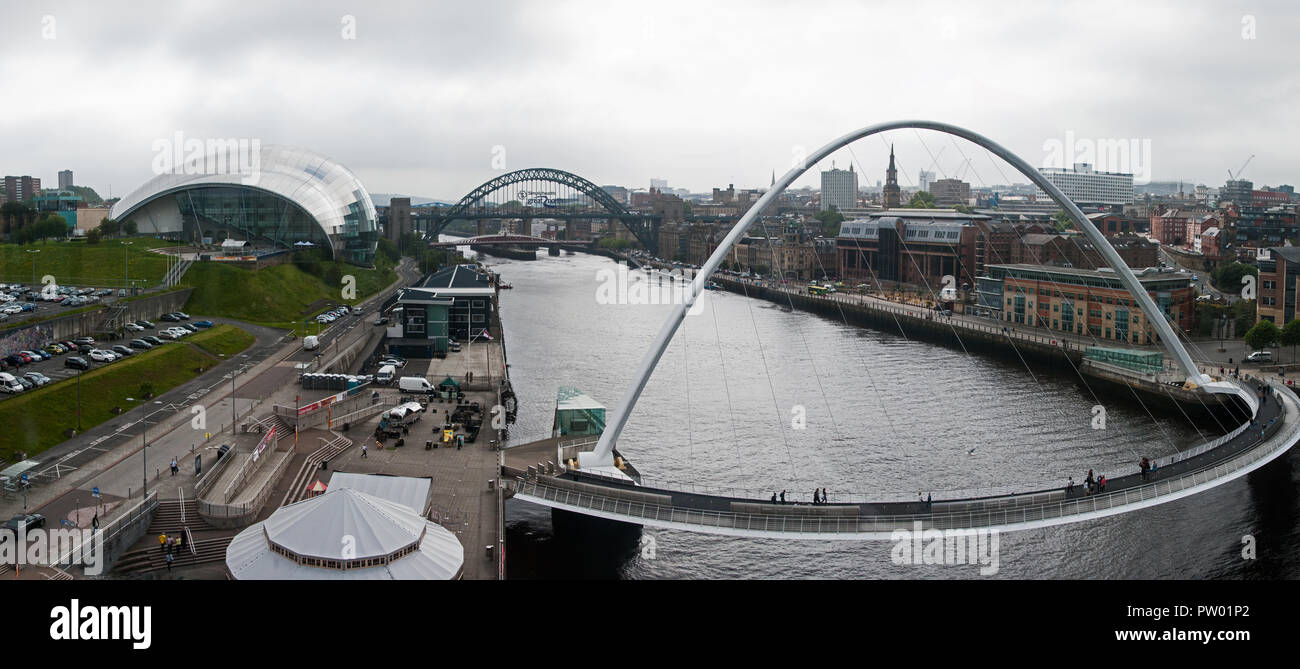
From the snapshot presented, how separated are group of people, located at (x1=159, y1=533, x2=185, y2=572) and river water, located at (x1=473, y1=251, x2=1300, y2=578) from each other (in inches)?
205

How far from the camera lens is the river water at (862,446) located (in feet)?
58.2

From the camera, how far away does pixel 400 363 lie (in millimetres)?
33312

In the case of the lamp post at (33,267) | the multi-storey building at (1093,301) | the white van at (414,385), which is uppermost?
the lamp post at (33,267)

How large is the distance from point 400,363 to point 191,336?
6.40m

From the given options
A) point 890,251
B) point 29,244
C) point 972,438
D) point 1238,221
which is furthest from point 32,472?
point 1238,221

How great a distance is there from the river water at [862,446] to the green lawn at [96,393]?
921 centimetres

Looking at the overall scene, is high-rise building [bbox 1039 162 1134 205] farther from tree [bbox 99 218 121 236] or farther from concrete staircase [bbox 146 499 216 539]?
concrete staircase [bbox 146 499 216 539]

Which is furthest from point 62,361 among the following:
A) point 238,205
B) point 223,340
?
point 238,205

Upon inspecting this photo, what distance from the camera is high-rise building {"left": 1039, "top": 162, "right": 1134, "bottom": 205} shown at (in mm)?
154375

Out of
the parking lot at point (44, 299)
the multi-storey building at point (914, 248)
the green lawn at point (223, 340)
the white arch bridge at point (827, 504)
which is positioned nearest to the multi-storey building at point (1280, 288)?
the white arch bridge at point (827, 504)

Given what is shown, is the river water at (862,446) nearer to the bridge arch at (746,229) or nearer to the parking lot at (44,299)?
the bridge arch at (746,229)

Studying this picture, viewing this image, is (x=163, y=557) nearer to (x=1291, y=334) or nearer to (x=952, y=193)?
(x=1291, y=334)

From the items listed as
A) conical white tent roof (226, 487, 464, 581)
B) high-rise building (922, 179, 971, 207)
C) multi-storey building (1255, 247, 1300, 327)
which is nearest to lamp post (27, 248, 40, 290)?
conical white tent roof (226, 487, 464, 581)

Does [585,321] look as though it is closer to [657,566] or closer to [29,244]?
[29,244]
